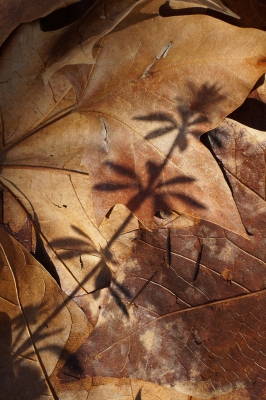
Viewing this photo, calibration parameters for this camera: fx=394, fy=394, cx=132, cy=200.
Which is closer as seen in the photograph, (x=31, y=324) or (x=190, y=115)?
(x=190, y=115)

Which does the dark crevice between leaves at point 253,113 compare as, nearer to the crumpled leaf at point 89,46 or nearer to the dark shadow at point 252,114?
the dark shadow at point 252,114

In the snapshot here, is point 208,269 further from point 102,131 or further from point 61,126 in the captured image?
point 61,126

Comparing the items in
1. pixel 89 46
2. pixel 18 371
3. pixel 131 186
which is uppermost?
pixel 89 46

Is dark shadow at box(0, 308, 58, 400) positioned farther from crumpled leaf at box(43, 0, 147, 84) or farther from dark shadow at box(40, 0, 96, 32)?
dark shadow at box(40, 0, 96, 32)

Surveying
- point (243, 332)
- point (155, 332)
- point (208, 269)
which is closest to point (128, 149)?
point (208, 269)

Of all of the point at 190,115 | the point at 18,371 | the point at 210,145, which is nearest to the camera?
the point at 190,115

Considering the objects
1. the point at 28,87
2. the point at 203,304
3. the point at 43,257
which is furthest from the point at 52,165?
the point at 203,304

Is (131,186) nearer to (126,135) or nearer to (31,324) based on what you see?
(126,135)
